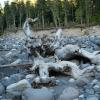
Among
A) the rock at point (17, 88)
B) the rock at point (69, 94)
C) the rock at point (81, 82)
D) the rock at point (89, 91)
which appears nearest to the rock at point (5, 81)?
the rock at point (17, 88)

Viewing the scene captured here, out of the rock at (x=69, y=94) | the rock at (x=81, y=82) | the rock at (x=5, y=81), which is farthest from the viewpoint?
the rock at (x=5, y=81)

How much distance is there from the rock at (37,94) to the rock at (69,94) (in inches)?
6.9

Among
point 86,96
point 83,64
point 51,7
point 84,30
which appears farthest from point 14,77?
point 51,7

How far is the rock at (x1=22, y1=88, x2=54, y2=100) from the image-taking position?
5.85 m

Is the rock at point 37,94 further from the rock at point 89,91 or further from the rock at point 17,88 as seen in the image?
the rock at point 89,91

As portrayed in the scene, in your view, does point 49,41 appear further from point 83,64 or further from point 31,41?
point 83,64

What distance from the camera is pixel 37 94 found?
19.5 ft

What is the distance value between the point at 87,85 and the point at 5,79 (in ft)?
6.17

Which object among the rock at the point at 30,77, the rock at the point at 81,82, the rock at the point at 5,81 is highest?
the rock at the point at 81,82

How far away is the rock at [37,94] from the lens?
585 cm

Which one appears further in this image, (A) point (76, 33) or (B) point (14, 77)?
(A) point (76, 33)

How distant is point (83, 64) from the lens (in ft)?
27.2

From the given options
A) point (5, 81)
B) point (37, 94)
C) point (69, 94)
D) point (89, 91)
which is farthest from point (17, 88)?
point (89, 91)

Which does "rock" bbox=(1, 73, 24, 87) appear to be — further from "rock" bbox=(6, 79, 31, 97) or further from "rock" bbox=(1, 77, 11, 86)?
"rock" bbox=(6, 79, 31, 97)
